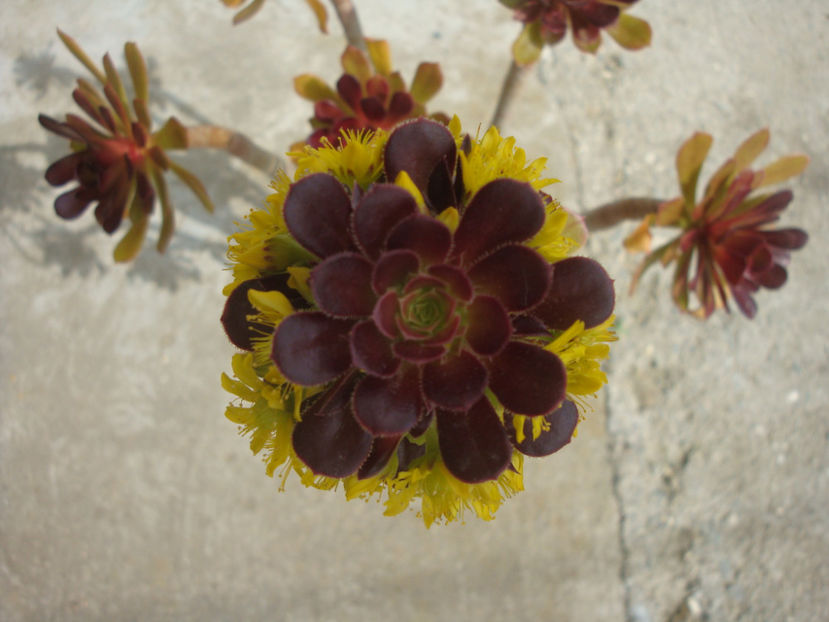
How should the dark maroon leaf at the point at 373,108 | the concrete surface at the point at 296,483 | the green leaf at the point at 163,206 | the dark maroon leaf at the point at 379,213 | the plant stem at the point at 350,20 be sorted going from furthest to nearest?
the concrete surface at the point at 296,483 < the plant stem at the point at 350,20 < the green leaf at the point at 163,206 < the dark maroon leaf at the point at 373,108 < the dark maroon leaf at the point at 379,213

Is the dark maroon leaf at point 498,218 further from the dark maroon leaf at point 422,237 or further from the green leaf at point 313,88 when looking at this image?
the green leaf at point 313,88

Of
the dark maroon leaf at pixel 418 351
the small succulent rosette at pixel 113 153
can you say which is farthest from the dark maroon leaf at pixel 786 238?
the small succulent rosette at pixel 113 153

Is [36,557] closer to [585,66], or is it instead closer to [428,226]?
[428,226]

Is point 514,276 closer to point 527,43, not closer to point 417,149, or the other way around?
point 417,149

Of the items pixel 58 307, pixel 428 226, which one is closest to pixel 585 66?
pixel 428 226

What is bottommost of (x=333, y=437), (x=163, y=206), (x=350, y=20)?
(x=163, y=206)

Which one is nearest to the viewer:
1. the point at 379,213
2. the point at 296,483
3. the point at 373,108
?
the point at 379,213

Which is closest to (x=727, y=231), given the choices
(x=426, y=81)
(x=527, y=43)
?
(x=527, y=43)
